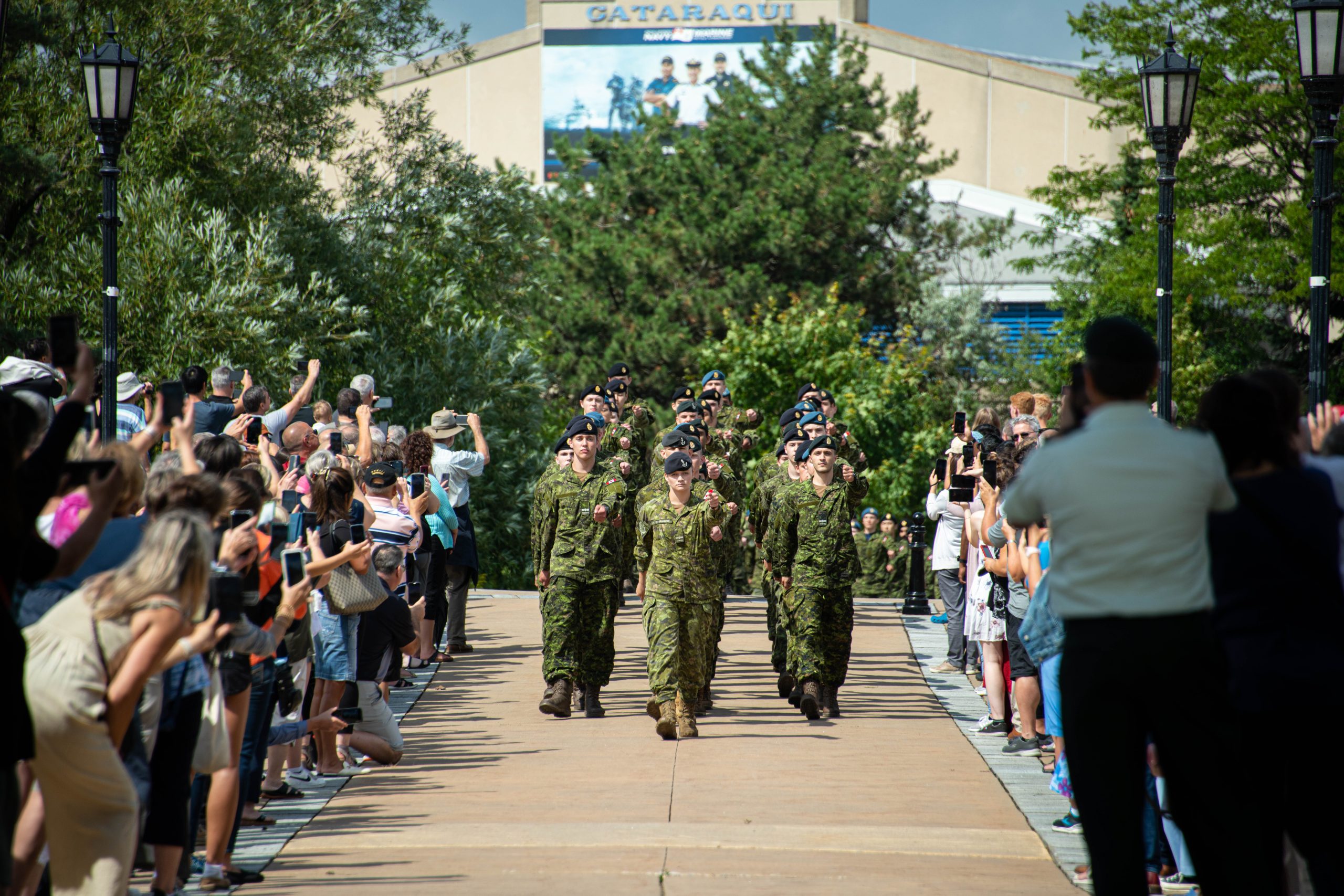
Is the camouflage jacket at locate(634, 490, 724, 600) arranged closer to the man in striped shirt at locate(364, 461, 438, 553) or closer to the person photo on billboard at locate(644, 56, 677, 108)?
the man in striped shirt at locate(364, 461, 438, 553)

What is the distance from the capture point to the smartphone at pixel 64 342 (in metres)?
5.21

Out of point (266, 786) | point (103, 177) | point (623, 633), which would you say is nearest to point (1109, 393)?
point (266, 786)

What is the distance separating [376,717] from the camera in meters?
9.11

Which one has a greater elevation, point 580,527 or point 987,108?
point 987,108

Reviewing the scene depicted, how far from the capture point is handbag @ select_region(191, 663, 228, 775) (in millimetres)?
5793

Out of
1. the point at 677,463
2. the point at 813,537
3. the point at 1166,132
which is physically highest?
the point at 1166,132

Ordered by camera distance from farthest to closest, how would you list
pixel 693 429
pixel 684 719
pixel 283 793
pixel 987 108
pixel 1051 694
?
1. pixel 987 108
2. pixel 693 429
3. pixel 684 719
4. pixel 283 793
5. pixel 1051 694

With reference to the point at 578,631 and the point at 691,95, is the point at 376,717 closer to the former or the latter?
the point at 578,631

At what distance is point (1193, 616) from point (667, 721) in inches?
235

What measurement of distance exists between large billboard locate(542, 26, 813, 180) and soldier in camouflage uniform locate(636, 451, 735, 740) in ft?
142

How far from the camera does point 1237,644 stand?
460cm

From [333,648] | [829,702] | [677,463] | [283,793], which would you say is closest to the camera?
[283,793]

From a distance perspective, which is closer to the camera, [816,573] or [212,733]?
[212,733]

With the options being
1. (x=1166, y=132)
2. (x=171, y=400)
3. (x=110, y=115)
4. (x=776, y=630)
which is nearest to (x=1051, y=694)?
(x=171, y=400)
